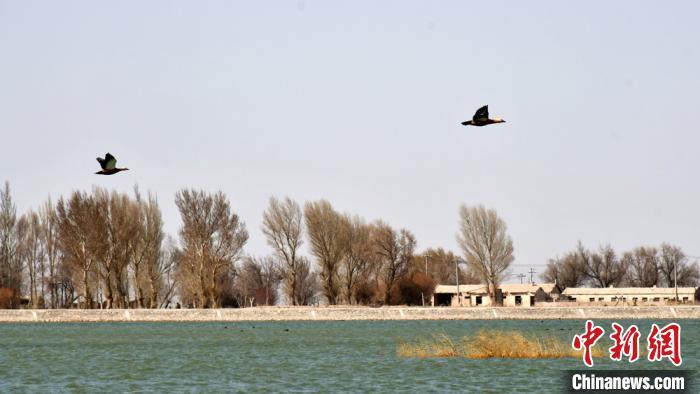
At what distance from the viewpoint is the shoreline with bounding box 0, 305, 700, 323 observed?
89.1 meters

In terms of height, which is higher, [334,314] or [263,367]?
[334,314]

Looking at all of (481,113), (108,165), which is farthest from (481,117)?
(108,165)

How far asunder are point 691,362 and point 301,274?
97.9 m

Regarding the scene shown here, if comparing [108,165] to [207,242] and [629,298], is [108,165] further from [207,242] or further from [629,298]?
[629,298]

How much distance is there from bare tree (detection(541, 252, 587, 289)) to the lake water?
260 ft

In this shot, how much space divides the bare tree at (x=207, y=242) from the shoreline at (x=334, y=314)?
1.99m

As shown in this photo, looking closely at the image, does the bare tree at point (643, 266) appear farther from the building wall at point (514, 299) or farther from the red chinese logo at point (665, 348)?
the red chinese logo at point (665, 348)

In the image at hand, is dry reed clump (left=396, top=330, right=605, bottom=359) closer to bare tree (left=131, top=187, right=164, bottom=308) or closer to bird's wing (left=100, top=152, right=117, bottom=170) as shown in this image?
bird's wing (left=100, top=152, right=117, bottom=170)

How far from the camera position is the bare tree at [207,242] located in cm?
9244

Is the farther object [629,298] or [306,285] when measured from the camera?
[306,285]

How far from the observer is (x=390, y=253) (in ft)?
359

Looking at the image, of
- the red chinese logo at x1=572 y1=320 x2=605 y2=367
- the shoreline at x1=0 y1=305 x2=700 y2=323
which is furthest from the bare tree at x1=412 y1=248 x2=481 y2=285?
the red chinese logo at x1=572 y1=320 x2=605 y2=367

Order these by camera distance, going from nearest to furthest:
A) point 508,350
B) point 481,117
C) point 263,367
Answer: point 481,117 < point 508,350 < point 263,367

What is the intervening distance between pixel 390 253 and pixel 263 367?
6949 centimetres
